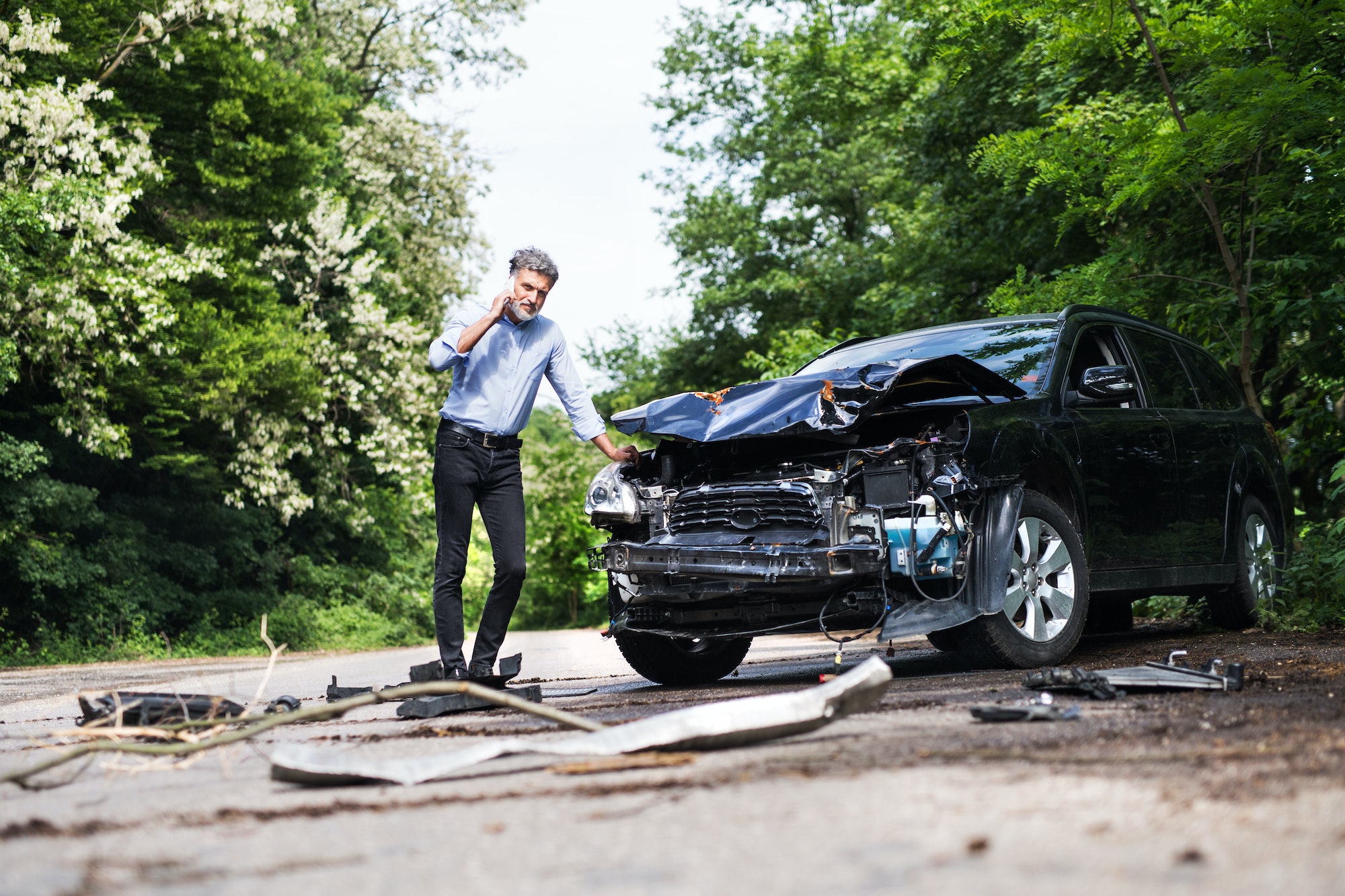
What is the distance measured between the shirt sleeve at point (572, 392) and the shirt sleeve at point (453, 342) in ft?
1.63

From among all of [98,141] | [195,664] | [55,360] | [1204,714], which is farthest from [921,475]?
[98,141]

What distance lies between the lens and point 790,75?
97.3 feet

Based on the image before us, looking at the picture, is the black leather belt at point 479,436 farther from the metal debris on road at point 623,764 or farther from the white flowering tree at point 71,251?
the white flowering tree at point 71,251

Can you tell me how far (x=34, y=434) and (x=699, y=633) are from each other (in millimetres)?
17100

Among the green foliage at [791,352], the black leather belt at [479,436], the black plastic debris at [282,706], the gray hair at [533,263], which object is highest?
the green foliage at [791,352]

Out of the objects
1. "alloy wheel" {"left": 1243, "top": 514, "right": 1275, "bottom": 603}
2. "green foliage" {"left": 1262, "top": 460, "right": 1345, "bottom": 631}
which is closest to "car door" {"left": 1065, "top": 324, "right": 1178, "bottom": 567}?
"alloy wheel" {"left": 1243, "top": 514, "right": 1275, "bottom": 603}

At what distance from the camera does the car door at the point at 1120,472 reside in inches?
264

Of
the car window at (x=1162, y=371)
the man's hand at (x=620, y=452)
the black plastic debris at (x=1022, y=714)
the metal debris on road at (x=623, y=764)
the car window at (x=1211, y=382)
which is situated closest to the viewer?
the metal debris on road at (x=623, y=764)

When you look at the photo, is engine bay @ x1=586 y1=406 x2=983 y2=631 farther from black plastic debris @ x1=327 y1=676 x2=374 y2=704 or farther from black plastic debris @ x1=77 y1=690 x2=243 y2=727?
black plastic debris @ x1=77 y1=690 x2=243 y2=727

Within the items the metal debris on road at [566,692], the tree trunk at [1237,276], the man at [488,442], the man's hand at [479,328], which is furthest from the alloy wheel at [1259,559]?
the man's hand at [479,328]

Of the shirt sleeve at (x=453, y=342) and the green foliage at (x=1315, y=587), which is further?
the green foliage at (x=1315, y=587)

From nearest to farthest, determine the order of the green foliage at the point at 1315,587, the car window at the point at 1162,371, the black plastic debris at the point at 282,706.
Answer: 1. the black plastic debris at the point at 282,706
2. the car window at the point at 1162,371
3. the green foliage at the point at 1315,587

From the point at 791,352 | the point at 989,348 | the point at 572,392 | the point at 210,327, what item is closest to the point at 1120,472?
the point at 989,348

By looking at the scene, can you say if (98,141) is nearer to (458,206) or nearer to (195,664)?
(195,664)
